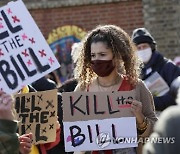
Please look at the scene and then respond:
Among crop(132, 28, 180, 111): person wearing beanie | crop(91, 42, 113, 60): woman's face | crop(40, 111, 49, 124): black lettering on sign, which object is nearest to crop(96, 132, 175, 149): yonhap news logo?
crop(40, 111, 49, 124): black lettering on sign

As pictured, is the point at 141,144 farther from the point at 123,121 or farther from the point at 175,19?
the point at 175,19

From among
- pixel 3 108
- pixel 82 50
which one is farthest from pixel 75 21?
pixel 3 108

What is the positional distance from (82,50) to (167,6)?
6945mm

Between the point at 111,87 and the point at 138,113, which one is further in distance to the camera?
the point at 111,87

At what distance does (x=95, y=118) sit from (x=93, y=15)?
24.5 feet

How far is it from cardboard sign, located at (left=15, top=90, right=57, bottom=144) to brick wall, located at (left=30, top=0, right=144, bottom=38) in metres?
7.10

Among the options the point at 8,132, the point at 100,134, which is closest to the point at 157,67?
the point at 100,134

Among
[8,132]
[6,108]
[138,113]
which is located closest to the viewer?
[8,132]

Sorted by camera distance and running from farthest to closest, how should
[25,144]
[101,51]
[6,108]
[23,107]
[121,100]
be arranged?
[23,107], [101,51], [121,100], [25,144], [6,108]

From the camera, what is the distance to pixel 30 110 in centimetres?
463

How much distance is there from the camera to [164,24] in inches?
452

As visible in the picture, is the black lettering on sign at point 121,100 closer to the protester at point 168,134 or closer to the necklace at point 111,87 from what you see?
the necklace at point 111,87

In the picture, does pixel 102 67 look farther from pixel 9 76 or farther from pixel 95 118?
pixel 9 76

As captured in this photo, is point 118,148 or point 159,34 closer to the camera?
point 118,148
